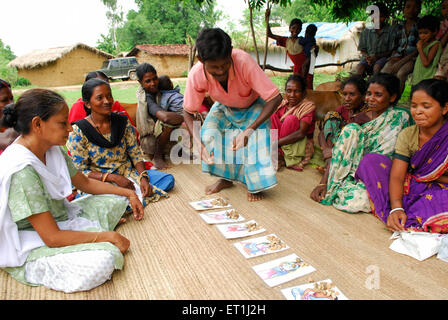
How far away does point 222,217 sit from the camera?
2.51 metres

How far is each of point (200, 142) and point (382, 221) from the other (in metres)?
1.70

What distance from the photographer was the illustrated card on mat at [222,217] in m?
2.44

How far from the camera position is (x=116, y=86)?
608 inches

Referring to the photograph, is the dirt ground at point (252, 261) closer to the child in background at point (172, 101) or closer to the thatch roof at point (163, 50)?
the child in background at point (172, 101)

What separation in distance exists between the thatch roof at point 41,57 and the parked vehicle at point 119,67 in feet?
7.20

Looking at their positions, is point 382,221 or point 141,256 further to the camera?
point 382,221

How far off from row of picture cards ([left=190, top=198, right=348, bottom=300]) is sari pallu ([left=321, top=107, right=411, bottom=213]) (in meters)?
0.81

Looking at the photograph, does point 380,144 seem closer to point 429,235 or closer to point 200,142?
point 429,235

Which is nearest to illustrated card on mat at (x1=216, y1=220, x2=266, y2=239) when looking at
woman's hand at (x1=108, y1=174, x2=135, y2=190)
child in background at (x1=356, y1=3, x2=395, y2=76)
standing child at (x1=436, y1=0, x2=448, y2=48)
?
woman's hand at (x1=108, y1=174, x2=135, y2=190)

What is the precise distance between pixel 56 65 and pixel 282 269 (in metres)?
20.6

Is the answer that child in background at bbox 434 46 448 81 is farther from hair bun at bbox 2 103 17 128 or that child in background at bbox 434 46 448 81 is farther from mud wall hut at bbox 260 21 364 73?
mud wall hut at bbox 260 21 364 73

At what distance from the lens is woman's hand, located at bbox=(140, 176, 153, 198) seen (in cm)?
274
